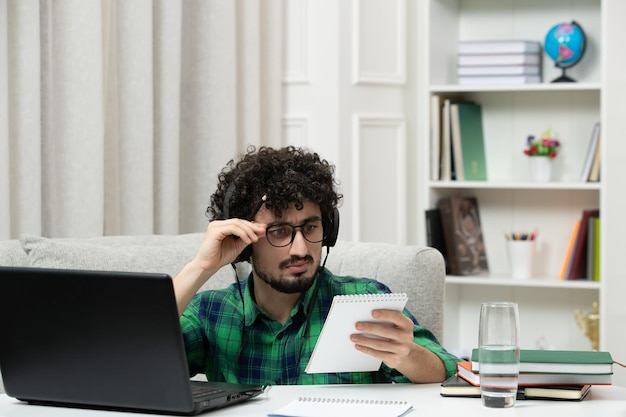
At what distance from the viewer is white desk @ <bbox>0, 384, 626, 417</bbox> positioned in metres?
1.43

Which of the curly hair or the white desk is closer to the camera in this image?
the white desk

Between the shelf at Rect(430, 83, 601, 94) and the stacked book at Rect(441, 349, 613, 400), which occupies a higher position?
the shelf at Rect(430, 83, 601, 94)

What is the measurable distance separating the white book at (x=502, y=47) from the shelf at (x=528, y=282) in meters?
0.82

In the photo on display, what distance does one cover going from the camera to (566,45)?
3.52 meters

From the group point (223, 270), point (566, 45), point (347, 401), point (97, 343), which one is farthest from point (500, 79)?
point (97, 343)

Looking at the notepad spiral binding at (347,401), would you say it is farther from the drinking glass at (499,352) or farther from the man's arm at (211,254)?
the man's arm at (211,254)

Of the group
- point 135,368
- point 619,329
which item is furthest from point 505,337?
point 619,329

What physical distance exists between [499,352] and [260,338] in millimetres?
569

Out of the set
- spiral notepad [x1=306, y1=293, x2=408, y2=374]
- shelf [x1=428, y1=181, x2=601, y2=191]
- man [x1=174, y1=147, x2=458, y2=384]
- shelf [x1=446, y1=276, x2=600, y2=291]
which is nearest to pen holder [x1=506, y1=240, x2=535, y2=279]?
shelf [x1=446, y1=276, x2=600, y2=291]

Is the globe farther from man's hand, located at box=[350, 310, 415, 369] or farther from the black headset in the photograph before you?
man's hand, located at box=[350, 310, 415, 369]

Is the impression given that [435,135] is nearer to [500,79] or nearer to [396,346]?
[500,79]

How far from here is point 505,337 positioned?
1.43 metres

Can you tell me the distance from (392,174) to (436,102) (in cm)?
31

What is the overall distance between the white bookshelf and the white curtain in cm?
76
